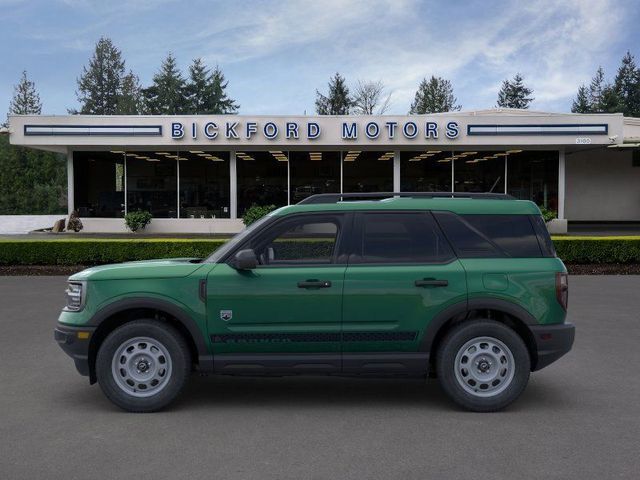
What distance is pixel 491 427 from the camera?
5.32 metres

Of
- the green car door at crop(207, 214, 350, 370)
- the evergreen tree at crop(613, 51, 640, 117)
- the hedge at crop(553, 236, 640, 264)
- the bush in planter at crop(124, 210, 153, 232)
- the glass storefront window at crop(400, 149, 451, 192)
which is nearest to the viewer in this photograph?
the green car door at crop(207, 214, 350, 370)

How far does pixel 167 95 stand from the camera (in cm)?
7719

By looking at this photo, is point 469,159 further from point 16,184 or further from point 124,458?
point 16,184

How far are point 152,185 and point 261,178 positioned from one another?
471cm

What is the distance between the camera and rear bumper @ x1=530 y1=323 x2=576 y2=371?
18.7 feet

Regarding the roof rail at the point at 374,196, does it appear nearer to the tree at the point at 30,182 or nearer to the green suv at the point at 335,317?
the green suv at the point at 335,317

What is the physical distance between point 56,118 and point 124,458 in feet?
84.2

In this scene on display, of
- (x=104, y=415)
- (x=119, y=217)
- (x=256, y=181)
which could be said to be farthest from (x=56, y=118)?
(x=104, y=415)

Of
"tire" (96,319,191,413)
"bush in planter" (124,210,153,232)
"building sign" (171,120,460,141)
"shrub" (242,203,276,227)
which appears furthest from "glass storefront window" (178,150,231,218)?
"tire" (96,319,191,413)

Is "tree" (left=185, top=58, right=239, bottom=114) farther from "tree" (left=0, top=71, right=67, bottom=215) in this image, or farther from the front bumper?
the front bumper

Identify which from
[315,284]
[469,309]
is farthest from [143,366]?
[469,309]

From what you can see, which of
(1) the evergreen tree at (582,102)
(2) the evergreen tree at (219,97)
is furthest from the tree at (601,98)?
(2) the evergreen tree at (219,97)

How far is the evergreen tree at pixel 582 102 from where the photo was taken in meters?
84.1

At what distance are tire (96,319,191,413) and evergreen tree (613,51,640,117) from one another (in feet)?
284
